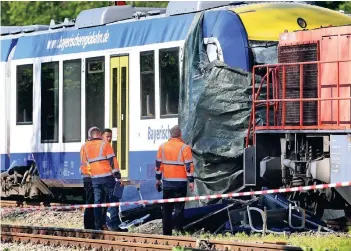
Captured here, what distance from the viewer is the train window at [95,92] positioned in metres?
19.5

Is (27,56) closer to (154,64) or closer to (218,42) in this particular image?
(154,64)

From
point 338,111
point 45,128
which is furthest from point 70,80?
point 338,111

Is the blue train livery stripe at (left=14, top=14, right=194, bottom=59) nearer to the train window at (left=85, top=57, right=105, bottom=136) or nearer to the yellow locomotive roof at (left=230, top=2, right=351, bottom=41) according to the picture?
the train window at (left=85, top=57, right=105, bottom=136)

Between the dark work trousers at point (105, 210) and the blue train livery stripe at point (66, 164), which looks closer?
the dark work trousers at point (105, 210)

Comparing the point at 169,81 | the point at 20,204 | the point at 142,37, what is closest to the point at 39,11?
the point at 20,204

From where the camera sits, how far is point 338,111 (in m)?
14.9

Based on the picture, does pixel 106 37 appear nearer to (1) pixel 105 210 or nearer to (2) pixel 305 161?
(1) pixel 105 210

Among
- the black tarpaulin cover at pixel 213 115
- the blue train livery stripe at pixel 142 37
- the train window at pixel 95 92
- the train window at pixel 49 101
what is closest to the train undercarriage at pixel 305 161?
the black tarpaulin cover at pixel 213 115

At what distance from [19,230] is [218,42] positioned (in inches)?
170

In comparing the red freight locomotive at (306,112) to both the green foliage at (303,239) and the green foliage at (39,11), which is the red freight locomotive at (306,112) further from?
the green foliage at (39,11)

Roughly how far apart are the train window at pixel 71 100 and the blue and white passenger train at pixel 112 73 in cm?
2

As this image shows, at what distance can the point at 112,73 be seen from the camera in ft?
63.3

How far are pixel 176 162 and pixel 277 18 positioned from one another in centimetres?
317

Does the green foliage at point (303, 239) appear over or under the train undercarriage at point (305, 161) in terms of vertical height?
under
